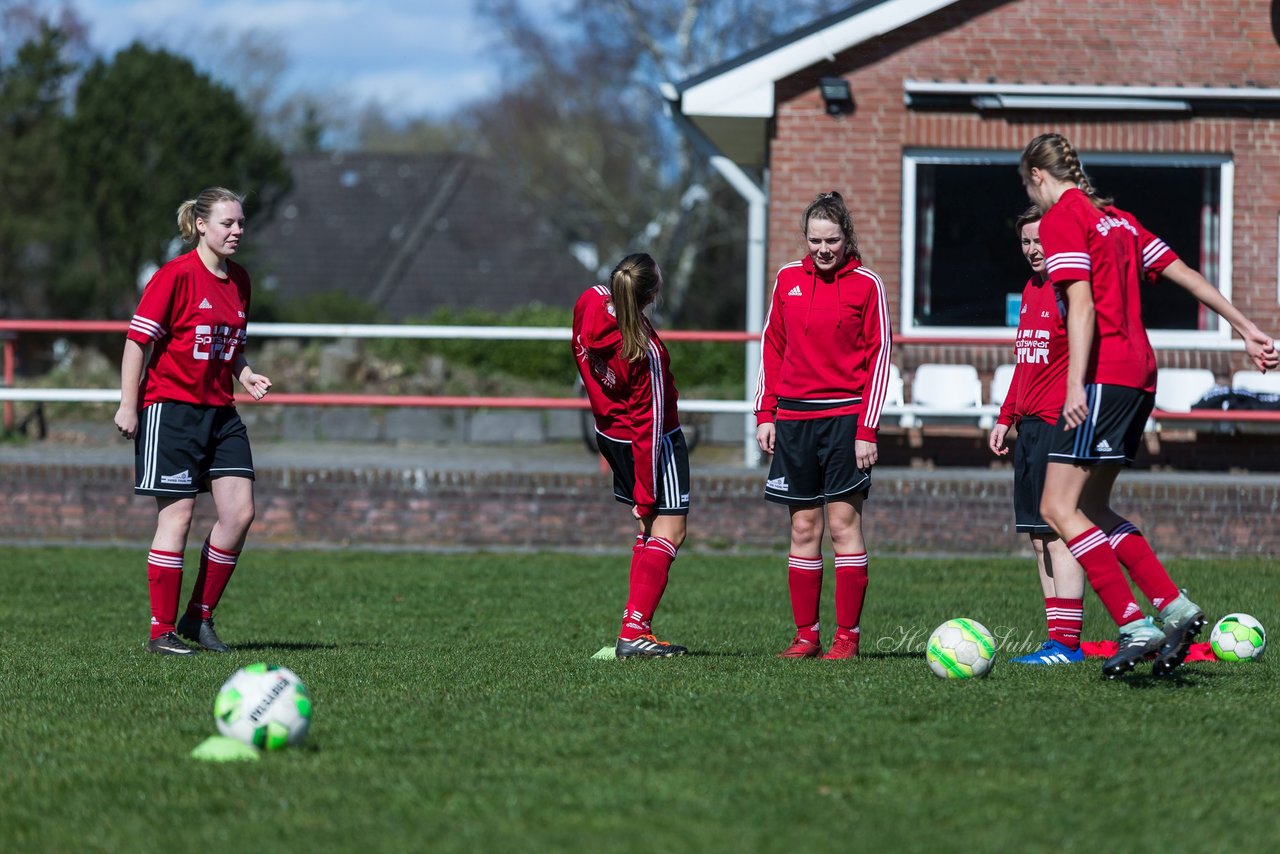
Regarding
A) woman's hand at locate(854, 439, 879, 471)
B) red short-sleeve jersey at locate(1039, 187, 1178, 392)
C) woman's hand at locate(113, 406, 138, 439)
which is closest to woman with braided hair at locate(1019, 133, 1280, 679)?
red short-sleeve jersey at locate(1039, 187, 1178, 392)

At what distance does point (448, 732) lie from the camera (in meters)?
4.85

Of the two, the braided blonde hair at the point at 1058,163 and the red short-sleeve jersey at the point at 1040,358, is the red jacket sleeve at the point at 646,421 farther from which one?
the braided blonde hair at the point at 1058,163

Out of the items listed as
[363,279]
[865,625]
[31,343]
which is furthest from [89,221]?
[865,625]

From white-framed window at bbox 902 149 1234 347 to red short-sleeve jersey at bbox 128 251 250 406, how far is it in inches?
321

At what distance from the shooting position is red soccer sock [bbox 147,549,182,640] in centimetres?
686

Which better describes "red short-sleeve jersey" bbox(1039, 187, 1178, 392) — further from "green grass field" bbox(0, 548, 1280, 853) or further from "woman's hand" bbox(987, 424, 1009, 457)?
"woman's hand" bbox(987, 424, 1009, 457)

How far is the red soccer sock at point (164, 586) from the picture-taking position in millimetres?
6855

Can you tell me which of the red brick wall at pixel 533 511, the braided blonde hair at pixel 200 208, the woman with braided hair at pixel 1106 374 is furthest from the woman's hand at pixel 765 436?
the red brick wall at pixel 533 511

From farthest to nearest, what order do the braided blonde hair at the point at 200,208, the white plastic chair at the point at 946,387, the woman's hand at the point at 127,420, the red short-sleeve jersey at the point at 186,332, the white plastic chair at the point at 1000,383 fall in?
the white plastic chair at the point at 946,387, the white plastic chair at the point at 1000,383, the braided blonde hair at the point at 200,208, the red short-sleeve jersey at the point at 186,332, the woman's hand at the point at 127,420

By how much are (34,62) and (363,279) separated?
10873mm

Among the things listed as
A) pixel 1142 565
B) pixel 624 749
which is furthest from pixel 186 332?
pixel 1142 565

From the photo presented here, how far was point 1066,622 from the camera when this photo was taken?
21.7ft

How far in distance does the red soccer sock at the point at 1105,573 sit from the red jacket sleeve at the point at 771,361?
4.76ft

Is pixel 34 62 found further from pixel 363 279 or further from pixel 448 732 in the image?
pixel 448 732
